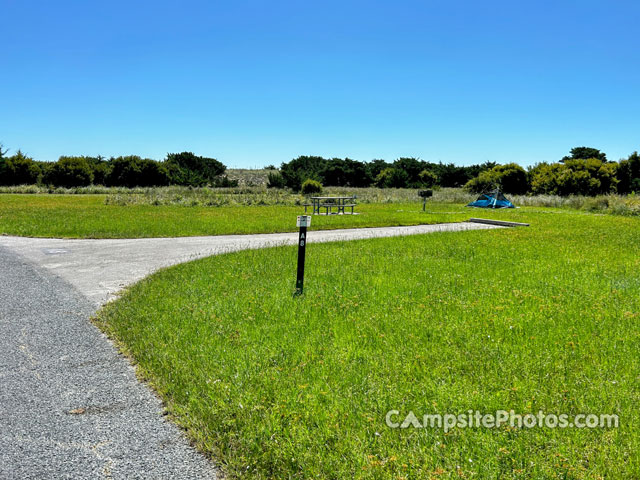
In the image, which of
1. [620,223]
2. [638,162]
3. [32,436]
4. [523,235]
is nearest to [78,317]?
[32,436]

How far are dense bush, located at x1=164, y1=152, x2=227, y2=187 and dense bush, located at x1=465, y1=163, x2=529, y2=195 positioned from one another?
105 ft

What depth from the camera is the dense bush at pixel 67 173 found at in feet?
199

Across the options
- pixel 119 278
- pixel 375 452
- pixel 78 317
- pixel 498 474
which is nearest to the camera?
pixel 498 474

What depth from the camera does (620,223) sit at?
1909cm

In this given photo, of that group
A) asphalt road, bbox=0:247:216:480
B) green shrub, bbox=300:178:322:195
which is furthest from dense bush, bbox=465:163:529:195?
asphalt road, bbox=0:247:216:480

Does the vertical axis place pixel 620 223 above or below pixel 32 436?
above

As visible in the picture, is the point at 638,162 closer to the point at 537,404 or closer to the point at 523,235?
the point at 523,235

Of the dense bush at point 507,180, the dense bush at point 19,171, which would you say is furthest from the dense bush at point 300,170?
the dense bush at point 19,171

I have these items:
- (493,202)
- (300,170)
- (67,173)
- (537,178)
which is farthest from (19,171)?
(537,178)

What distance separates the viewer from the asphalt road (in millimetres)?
2904

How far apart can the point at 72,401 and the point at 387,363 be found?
2.79 m

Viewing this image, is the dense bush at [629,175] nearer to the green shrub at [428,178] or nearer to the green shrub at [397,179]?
the green shrub at [428,178]

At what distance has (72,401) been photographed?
373 cm

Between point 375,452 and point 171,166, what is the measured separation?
71367mm
